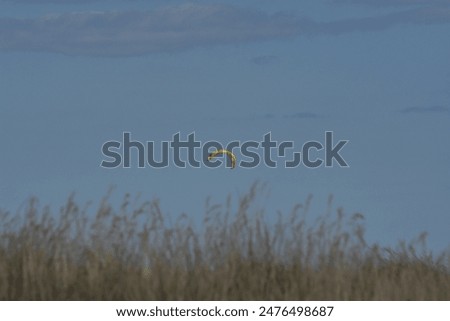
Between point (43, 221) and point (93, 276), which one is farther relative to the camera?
point (43, 221)

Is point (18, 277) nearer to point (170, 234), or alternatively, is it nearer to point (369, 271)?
point (170, 234)

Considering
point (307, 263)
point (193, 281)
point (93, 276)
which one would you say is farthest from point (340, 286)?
point (93, 276)

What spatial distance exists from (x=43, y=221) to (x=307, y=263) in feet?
7.58

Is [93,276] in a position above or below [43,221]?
below

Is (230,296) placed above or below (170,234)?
below

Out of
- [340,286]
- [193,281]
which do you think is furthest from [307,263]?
[193,281]

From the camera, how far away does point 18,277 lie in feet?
26.9

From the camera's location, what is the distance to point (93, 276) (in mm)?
7859

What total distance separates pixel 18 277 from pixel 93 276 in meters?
0.73
